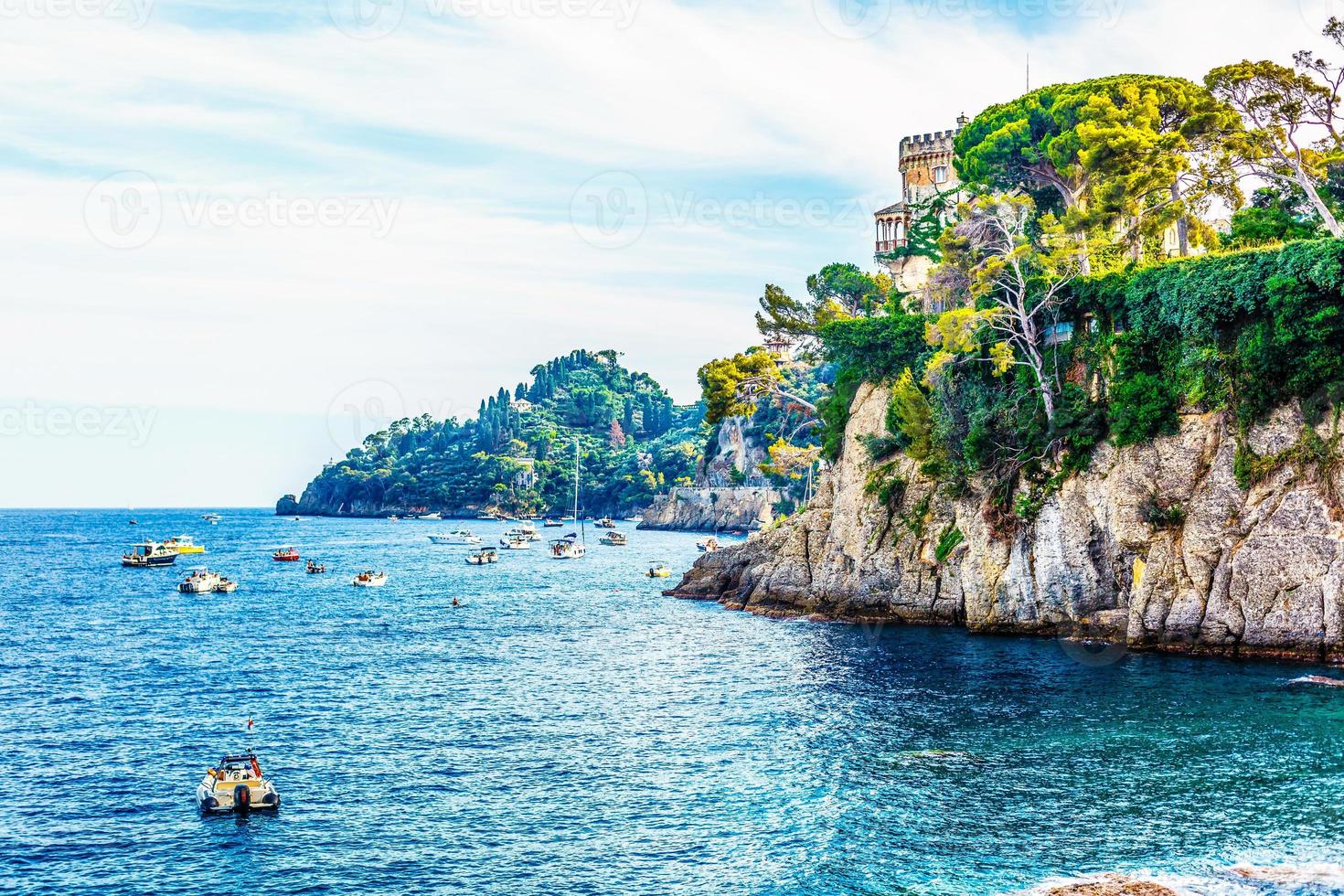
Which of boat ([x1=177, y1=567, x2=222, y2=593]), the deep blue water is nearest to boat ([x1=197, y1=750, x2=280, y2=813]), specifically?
the deep blue water

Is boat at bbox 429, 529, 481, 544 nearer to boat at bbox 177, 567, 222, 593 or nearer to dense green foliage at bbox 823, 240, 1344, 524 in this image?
boat at bbox 177, 567, 222, 593

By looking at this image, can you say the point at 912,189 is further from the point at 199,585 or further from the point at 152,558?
the point at 152,558

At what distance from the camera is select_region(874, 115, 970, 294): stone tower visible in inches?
4085

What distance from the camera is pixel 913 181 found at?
107750 millimetres

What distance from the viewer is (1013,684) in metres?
49.3

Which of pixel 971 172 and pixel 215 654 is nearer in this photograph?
pixel 215 654

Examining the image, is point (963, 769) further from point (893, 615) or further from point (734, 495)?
point (734, 495)

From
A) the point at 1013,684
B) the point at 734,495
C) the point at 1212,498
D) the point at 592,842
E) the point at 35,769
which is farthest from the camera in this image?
the point at 734,495

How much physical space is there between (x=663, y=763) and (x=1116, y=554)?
1160 inches

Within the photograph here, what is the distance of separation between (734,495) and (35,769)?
16009 centimetres

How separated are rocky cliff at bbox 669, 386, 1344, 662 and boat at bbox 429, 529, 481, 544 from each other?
10545cm

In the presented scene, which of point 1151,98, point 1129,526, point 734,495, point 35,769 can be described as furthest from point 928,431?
point 734,495

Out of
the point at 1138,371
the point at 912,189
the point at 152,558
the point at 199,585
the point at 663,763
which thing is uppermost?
the point at 912,189

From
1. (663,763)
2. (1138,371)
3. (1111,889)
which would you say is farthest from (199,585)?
(1111,889)
